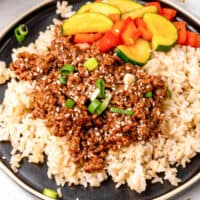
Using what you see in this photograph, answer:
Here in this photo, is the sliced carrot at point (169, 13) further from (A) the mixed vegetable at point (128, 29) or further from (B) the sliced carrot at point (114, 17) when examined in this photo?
(B) the sliced carrot at point (114, 17)

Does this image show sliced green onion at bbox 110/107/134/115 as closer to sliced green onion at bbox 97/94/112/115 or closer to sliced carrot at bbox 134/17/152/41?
sliced green onion at bbox 97/94/112/115

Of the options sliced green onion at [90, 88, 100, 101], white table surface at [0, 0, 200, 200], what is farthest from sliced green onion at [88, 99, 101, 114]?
white table surface at [0, 0, 200, 200]

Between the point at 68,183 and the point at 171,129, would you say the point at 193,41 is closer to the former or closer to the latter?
the point at 171,129

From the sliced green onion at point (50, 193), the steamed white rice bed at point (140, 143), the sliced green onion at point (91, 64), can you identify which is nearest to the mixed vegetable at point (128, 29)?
the steamed white rice bed at point (140, 143)

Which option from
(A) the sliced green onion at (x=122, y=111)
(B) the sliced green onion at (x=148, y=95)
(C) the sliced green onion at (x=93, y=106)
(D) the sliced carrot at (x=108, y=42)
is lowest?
(A) the sliced green onion at (x=122, y=111)

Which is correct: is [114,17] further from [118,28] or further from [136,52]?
[136,52]

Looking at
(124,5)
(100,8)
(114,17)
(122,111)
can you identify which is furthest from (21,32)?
(122,111)

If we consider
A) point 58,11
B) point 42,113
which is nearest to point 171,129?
point 42,113
